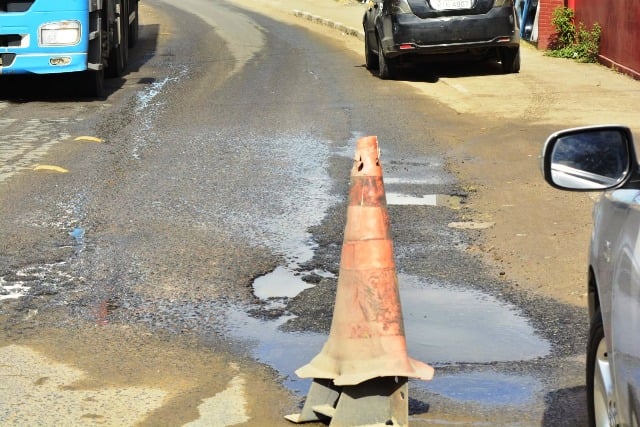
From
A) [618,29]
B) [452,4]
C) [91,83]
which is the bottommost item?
[91,83]

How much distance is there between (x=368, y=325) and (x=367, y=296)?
0.36 ft

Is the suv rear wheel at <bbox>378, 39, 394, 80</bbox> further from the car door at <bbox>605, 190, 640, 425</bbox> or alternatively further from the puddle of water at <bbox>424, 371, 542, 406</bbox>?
the car door at <bbox>605, 190, 640, 425</bbox>

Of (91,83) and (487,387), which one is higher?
(487,387)

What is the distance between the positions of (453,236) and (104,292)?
97.2 inches

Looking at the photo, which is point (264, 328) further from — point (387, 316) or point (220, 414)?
point (387, 316)

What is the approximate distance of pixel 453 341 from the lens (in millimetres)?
5977

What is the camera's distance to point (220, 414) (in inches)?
195

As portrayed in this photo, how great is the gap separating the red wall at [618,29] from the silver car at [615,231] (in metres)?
13.9

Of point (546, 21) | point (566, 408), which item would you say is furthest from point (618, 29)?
point (566, 408)

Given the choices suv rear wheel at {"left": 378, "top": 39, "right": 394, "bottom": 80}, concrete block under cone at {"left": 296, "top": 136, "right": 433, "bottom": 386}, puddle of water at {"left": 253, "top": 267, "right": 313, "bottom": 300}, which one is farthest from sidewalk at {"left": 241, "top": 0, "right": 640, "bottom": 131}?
concrete block under cone at {"left": 296, "top": 136, "right": 433, "bottom": 386}

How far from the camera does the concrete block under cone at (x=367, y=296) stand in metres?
4.63

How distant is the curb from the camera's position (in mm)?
26695

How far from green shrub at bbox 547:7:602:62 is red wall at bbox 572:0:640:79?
154mm

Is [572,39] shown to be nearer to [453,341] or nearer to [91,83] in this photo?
[91,83]
